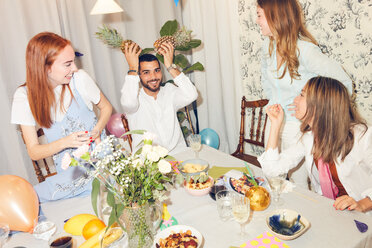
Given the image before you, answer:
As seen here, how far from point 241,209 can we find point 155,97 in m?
1.60

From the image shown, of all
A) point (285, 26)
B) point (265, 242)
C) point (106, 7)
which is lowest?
point (265, 242)

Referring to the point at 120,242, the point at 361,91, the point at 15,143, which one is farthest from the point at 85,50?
the point at 361,91

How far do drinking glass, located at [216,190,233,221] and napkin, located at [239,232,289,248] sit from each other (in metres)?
0.16

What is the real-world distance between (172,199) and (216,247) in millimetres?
404

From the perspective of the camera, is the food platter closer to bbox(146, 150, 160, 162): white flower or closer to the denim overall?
bbox(146, 150, 160, 162): white flower

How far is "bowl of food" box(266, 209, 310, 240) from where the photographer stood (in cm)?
110

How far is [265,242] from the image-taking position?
112 cm

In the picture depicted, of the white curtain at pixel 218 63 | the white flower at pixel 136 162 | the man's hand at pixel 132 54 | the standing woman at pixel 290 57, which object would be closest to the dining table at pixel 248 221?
the white flower at pixel 136 162

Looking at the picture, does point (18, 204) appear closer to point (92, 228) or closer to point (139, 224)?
point (92, 228)

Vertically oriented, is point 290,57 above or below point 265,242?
above

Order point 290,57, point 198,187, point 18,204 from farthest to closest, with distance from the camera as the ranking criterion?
point 290,57
point 198,187
point 18,204

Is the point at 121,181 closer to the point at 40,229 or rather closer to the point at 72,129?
the point at 40,229

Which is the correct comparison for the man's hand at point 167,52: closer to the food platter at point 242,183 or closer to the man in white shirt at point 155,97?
the man in white shirt at point 155,97

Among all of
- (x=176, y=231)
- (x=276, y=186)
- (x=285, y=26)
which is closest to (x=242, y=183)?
(x=276, y=186)
